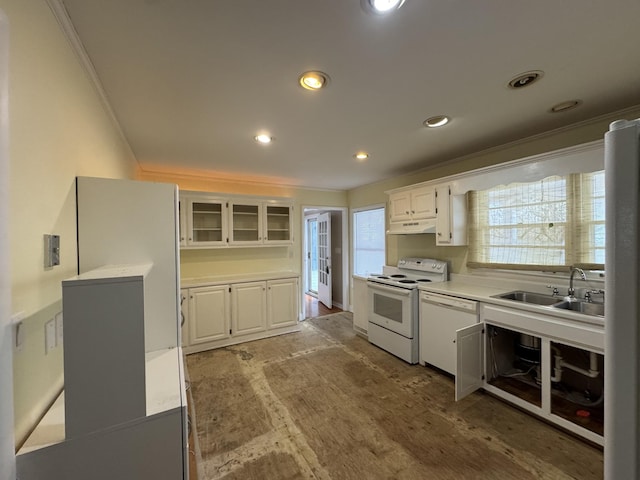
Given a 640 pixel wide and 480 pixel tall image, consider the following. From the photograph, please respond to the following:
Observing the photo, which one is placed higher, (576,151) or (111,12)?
(111,12)

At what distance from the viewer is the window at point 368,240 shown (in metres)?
4.57

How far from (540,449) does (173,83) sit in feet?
11.2

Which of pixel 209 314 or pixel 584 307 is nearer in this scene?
pixel 584 307

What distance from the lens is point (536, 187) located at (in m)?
2.53

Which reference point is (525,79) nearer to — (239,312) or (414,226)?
(414,226)

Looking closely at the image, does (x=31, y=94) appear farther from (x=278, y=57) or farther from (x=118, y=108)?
(x=118, y=108)

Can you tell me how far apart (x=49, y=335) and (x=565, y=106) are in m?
3.39

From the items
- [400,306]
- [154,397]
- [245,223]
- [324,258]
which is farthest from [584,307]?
[324,258]

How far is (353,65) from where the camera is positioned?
Result: 146 centimetres

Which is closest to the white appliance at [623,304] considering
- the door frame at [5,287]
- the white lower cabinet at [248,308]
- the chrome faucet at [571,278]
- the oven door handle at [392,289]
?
the door frame at [5,287]

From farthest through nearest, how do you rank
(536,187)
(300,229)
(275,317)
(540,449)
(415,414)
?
(300,229) < (275,317) < (536,187) < (415,414) < (540,449)

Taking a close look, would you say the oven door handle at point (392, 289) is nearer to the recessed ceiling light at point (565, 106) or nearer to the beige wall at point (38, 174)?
the recessed ceiling light at point (565, 106)

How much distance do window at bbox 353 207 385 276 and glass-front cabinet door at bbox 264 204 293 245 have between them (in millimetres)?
1430

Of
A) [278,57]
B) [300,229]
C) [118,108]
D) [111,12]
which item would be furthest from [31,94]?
[300,229]
